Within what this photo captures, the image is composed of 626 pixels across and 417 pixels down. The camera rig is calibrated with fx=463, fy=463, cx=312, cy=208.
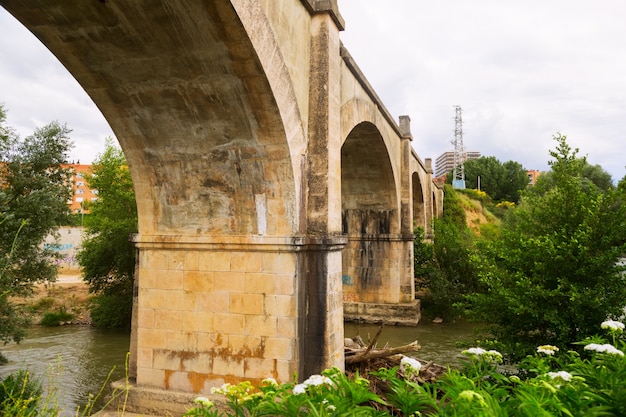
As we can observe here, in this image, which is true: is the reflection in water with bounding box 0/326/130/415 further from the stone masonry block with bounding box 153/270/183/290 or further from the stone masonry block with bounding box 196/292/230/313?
the stone masonry block with bounding box 196/292/230/313

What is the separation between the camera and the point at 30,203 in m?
10.4

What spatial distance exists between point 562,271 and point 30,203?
1074cm

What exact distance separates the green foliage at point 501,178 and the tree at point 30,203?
4894 centimetres

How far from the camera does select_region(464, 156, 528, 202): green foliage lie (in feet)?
171

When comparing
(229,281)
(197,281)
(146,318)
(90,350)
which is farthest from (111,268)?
(229,281)

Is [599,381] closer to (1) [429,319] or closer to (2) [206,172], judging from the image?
(2) [206,172]

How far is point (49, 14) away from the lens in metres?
4.33

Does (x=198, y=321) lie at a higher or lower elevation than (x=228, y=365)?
higher

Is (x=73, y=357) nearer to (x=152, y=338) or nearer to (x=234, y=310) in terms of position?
(x=152, y=338)

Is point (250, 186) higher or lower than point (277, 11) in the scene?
lower

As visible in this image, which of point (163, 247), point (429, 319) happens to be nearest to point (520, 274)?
point (163, 247)

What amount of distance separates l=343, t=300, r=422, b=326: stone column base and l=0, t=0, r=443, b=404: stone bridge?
9.18 m

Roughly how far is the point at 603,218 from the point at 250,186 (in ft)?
17.6

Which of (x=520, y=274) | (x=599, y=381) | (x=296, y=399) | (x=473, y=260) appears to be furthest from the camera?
(x=473, y=260)
